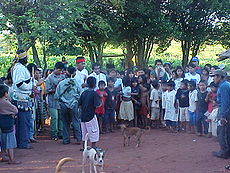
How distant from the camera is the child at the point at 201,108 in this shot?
936 cm

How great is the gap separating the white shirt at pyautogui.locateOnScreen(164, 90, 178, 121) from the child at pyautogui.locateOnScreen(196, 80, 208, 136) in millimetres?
825

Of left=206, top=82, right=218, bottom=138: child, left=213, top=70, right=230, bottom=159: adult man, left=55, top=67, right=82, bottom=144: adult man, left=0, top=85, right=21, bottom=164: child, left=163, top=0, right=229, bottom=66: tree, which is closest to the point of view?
left=0, top=85, right=21, bottom=164: child

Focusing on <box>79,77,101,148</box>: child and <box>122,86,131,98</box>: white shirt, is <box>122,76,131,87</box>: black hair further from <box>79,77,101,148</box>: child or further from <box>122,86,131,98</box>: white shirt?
<box>79,77,101,148</box>: child

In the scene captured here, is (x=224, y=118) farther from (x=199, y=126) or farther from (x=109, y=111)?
(x=109, y=111)

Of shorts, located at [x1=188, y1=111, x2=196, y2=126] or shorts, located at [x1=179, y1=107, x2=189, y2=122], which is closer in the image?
shorts, located at [x1=188, y1=111, x2=196, y2=126]

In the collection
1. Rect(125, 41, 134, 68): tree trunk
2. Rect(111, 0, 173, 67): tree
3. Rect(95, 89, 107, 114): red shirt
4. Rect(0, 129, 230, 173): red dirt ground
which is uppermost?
Rect(111, 0, 173, 67): tree

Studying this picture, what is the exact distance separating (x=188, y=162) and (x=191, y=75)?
4.52m

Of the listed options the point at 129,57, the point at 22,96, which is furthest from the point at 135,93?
the point at 129,57

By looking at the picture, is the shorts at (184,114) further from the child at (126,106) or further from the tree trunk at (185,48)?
the tree trunk at (185,48)

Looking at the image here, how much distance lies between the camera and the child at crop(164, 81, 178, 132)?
33.5ft

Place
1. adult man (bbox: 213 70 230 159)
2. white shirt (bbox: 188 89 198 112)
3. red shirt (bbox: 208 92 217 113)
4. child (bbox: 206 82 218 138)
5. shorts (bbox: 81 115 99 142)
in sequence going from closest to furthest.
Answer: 1. adult man (bbox: 213 70 230 159)
2. shorts (bbox: 81 115 99 142)
3. child (bbox: 206 82 218 138)
4. red shirt (bbox: 208 92 217 113)
5. white shirt (bbox: 188 89 198 112)

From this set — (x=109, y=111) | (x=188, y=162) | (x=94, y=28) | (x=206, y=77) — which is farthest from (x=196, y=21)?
(x=188, y=162)

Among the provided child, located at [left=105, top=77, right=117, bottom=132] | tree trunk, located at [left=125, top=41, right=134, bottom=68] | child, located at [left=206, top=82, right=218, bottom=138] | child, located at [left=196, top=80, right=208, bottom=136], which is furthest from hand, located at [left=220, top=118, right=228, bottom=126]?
tree trunk, located at [left=125, top=41, right=134, bottom=68]

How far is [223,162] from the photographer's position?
6875mm
